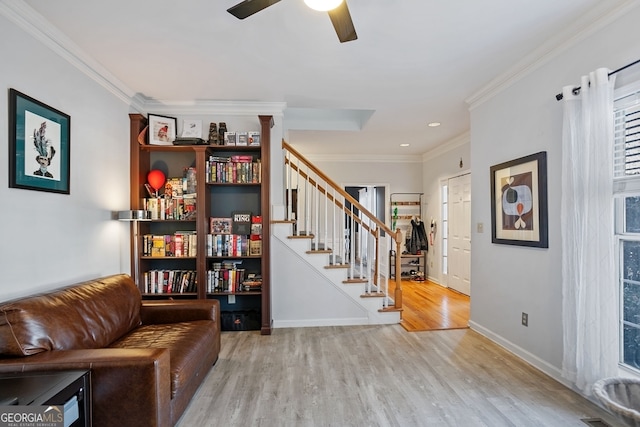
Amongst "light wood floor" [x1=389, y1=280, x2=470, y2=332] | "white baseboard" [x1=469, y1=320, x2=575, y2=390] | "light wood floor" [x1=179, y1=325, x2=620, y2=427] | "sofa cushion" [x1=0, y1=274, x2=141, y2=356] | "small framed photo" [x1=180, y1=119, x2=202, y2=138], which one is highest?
"small framed photo" [x1=180, y1=119, x2=202, y2=138]

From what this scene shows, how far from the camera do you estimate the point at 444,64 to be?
2900 millimetres

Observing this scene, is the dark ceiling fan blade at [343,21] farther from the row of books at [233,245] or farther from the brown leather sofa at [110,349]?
the row of books at [233,245]

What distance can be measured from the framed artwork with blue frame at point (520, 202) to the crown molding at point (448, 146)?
202 centimetres

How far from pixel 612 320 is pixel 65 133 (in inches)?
160

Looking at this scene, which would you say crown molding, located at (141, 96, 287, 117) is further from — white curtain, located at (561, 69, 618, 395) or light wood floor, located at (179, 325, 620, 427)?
white curtain, located at (561, 69, 618, 395)

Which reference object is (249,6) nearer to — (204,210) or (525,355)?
(204,210)

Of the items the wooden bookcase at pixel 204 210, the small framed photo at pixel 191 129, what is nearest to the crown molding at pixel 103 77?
the small framed photo at pixel 191 129

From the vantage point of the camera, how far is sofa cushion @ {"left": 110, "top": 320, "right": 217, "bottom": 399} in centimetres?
201

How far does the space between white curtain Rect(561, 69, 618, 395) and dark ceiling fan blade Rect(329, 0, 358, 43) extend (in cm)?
163

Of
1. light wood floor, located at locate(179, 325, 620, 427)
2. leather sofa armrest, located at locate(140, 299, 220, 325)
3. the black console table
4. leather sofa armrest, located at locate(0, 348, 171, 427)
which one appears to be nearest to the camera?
the black console table

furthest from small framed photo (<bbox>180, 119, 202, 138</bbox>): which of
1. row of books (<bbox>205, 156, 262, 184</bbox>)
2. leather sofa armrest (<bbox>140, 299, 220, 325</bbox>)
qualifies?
leather sofa armrest (<bbox>140, 299, 220, 325</bbox>)

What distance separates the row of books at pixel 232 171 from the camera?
12.2 feet

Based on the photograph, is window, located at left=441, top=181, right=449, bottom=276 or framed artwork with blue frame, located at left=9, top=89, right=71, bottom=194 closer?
framed artwork with blue frame, located at left=9, top=89, right=71, bottom=194

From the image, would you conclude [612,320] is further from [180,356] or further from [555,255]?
[180,356]
